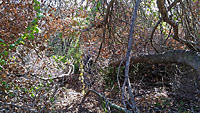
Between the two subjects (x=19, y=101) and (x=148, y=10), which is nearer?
(x=19, y=101)

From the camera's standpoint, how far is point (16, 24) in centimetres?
279

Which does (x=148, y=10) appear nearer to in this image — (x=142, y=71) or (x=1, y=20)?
(x=142, y=71)

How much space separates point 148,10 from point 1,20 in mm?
2987

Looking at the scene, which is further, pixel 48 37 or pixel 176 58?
pixel 48 37

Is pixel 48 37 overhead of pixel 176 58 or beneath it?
overhead

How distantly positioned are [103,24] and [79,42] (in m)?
1.15

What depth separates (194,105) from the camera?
11.3 ft

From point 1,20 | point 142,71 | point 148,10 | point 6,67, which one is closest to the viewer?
point 1,20

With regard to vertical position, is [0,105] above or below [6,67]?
below

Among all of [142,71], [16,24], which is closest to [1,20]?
[16,24]

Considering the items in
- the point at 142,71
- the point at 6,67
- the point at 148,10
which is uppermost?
the point at 148,10

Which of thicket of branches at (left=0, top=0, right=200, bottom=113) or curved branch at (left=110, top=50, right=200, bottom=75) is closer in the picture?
thicket of branches at (left=0, top=0, right=200, bottom=113)

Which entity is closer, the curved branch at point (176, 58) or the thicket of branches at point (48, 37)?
the thicket of branches at point (48, 37)

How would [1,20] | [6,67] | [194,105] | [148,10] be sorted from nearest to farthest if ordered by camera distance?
[1,20] < [6,67] < [194,105] < [148,10]
